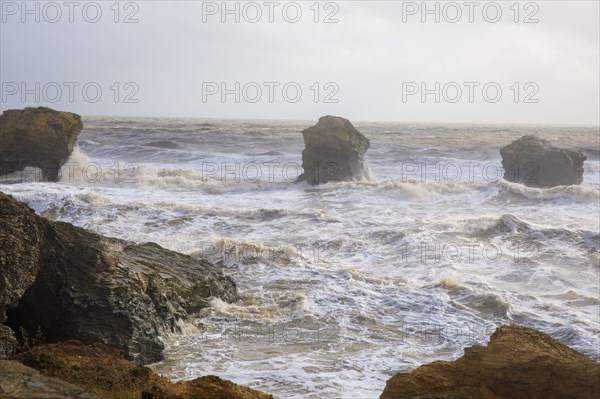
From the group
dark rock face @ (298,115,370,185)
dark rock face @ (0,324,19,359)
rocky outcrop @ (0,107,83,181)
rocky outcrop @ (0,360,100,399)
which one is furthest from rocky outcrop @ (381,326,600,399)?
rocky outcrop @ (0,107,83,181)

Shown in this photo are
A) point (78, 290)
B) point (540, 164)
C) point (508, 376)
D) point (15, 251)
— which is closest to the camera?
point (508, 376)

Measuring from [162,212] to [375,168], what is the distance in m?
21.1

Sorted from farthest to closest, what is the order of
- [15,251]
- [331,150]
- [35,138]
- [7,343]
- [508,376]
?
[331,150] < [35,138] < [15,251] < [7,343] < [508,376]

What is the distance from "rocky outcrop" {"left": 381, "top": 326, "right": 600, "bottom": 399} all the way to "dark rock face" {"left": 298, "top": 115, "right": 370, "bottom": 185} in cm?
1976

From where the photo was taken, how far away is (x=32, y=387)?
3.64 meters

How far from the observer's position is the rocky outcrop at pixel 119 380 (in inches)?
191

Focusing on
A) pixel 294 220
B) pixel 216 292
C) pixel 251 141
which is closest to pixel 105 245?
pixel 216 292

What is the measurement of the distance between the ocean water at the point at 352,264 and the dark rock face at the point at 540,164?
2.59 meters

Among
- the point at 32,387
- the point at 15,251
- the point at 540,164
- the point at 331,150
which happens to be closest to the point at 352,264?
the point at 15,251

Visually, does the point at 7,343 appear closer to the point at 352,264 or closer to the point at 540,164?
the point at 352,264

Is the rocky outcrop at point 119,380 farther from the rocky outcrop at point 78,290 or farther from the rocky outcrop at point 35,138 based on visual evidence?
the rocky outcrop at point 35,138

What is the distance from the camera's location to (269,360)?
7312 mm

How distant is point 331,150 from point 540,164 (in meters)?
8.06

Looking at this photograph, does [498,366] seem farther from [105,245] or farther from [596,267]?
[596,267]
